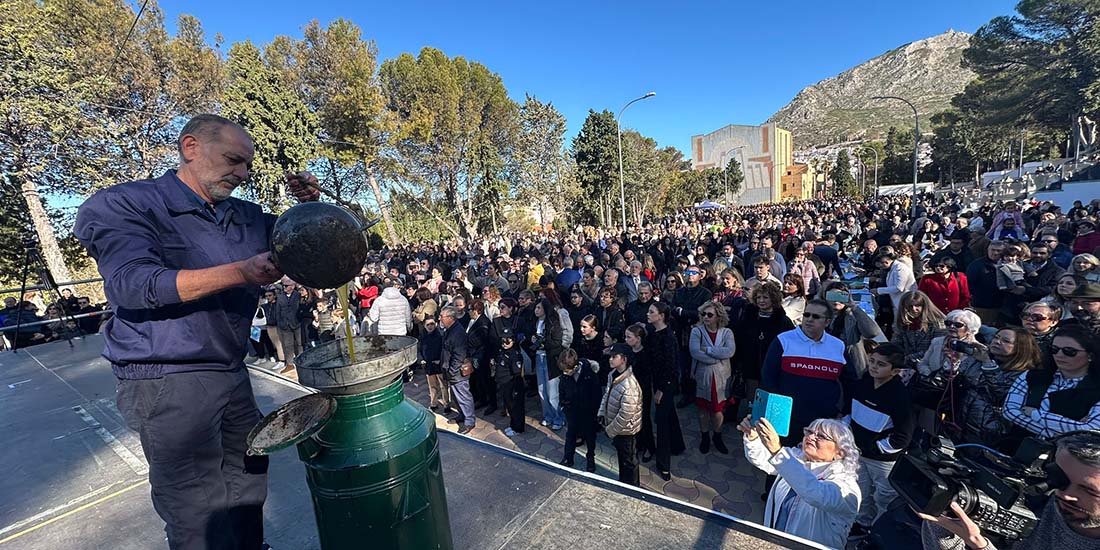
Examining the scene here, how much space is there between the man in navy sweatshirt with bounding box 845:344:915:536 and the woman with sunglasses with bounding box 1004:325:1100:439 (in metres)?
0.57

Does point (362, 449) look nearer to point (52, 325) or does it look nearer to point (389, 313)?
point (389, 313)

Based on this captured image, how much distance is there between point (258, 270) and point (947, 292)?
6913 millimetres

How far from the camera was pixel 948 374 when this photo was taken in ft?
11.3

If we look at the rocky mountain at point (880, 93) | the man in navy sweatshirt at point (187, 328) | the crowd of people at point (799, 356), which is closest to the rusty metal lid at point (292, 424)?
the man in navy sweatshirt at point (187, 328)

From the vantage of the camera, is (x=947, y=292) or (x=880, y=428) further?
(x=947, y=292)

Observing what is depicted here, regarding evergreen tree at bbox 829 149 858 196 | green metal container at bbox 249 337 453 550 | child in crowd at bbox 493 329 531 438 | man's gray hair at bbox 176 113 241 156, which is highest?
evergreen tree at bbox 829 149 858 196

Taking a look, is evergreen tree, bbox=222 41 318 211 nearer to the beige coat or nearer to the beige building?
the beige coat

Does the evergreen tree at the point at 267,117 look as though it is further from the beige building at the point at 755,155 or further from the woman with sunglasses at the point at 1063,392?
the beige building at the point at 755,155

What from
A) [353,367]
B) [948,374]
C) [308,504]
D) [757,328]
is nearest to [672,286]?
[757,328]

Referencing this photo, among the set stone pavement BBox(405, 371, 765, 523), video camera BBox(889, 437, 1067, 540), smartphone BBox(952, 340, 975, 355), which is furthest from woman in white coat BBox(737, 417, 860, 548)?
smartphone BBox(952, 340, 975, 355)

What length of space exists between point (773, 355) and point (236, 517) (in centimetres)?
376

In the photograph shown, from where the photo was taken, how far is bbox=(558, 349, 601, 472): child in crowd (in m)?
4.53

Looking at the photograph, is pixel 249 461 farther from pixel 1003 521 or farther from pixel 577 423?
pixel 577 423

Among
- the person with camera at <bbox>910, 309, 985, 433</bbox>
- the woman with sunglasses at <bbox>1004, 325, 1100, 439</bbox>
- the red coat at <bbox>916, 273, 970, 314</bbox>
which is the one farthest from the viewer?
the red coat at <bbox>916, 273, 970, 314</bbox>
